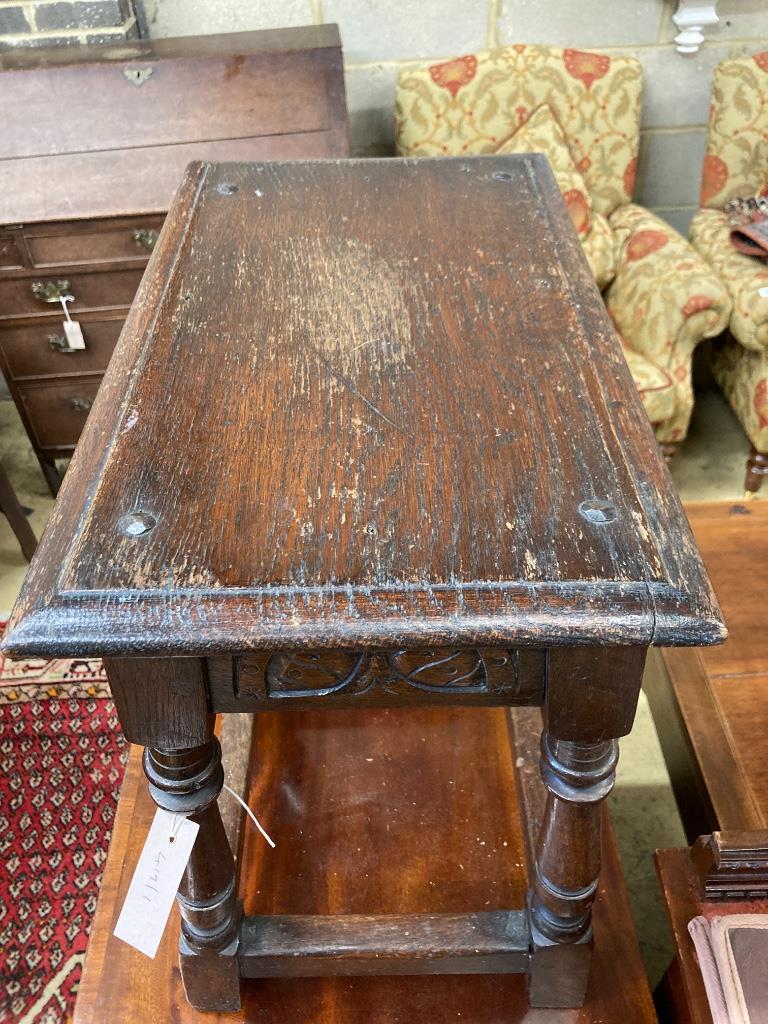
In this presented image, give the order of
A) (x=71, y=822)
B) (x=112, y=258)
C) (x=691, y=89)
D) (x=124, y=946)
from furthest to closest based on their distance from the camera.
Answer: (x=691, y=89), (x=112, y=258), (x=71, y=822), (x=124, y=946)

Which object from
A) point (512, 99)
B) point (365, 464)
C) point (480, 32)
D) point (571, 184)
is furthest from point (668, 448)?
point (365, 464)

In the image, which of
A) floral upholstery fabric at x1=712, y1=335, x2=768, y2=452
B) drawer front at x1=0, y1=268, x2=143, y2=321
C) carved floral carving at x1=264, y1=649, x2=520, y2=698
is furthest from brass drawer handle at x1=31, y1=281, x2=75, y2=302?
floral upholstery fabric at x1=712, y1=335, x2=768, y2=452

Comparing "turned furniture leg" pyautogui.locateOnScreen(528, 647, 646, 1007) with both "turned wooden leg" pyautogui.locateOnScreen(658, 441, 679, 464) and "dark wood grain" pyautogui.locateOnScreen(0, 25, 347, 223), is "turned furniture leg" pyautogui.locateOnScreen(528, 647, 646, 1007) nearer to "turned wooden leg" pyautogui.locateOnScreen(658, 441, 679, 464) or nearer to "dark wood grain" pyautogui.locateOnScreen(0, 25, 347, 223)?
"turned wooden leg" pyautogui.locateOnScreen(658, 441, 679, 464)

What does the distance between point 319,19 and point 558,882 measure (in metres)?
2.35

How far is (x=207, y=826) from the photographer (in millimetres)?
872

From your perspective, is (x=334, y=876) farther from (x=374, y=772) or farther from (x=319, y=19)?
(x=319, y=19)

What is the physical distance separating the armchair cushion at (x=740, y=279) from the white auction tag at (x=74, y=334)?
160cm

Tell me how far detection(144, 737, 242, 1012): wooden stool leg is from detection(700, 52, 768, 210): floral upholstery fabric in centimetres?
227

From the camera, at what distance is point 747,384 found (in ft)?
7.29

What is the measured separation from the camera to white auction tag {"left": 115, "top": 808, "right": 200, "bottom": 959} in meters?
0.82

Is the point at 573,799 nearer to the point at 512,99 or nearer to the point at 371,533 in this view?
the point at 371,533

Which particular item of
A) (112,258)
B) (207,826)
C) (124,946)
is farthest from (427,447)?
(112,258)

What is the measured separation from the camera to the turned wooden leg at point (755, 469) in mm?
2188

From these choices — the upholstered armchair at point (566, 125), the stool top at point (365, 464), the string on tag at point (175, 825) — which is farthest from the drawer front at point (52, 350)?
the string on tag at point (175, 825)
